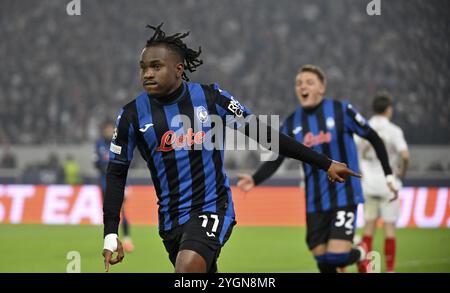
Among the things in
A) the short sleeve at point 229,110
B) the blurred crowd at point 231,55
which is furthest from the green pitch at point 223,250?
the blurred crowd at point 231,55

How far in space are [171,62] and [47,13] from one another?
66.1 ft

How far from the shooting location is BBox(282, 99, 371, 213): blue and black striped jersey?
7.51 meters

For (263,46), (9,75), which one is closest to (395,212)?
(263,46)

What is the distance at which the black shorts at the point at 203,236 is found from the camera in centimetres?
507

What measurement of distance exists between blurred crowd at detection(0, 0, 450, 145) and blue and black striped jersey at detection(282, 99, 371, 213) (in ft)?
37.3

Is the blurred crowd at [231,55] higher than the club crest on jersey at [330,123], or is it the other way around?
the blurred crowd at [231,55]

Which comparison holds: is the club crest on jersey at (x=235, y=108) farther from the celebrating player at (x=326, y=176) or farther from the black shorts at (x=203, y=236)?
the celebrating player at (x=326, y=176)

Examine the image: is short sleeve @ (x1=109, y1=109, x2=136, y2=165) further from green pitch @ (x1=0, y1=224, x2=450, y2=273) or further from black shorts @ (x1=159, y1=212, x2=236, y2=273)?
green pitch @ (x1=0, y1=224, x2=450, y2=273)

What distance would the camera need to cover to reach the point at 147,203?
15.8 m

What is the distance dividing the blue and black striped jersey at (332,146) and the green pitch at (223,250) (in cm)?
225

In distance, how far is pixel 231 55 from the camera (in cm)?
2325

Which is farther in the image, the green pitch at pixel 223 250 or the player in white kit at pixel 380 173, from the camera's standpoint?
the green pitch at pixel 223 250

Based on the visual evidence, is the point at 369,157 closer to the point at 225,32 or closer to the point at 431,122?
the point at 431,122

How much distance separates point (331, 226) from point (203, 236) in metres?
2.60
